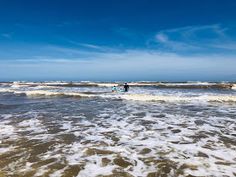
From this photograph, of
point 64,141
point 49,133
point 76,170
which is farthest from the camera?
point 49,133

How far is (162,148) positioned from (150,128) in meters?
3.69

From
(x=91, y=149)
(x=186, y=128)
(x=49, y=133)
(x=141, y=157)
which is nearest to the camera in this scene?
(x=141, y=157)

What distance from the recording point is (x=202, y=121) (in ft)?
49.4

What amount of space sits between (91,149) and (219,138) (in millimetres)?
5478

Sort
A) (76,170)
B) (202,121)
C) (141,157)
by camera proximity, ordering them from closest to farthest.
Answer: (76,170)
(141,157)
(202,121)

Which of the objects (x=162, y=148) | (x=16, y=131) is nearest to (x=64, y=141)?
(x=16, y=131)

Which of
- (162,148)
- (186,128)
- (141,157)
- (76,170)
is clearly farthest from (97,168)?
(186,128)

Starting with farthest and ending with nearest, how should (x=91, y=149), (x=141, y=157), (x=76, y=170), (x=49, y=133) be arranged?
(x=49, y=133)
(x=91, y=149)
(x=141, y=157)
(x=76, y=170)

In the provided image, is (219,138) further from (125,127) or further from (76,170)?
(76,170)

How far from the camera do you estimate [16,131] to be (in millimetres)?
12312

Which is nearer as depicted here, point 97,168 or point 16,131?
point 97,168

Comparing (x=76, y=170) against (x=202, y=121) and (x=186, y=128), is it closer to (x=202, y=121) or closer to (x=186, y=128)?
(x=186, y=128)

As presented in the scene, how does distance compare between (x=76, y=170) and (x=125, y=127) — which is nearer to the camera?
(x=76, y=170)

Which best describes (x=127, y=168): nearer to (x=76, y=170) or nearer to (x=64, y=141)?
(x=76, y=170)
